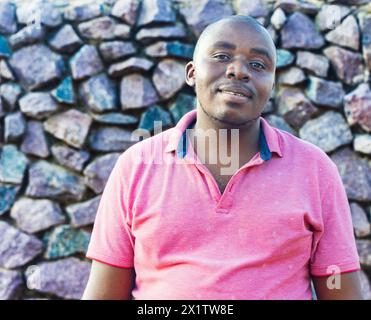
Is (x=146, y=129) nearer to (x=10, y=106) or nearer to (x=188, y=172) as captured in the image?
(x=10, y=106)

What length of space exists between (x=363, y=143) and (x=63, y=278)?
162 cm

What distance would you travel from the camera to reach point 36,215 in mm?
2680

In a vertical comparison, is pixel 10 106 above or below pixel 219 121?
below

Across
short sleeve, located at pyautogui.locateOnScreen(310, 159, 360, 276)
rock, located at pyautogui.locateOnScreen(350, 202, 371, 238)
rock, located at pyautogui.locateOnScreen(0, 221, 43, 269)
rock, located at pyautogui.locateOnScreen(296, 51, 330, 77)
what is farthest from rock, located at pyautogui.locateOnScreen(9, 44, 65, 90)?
short sleeve, located at pyautogui.locateOnScreen(310, 159, 360, 276)

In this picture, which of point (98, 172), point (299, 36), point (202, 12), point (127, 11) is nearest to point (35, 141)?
point (98, 172)

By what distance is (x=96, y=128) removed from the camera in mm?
2703

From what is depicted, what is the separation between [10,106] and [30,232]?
647mm

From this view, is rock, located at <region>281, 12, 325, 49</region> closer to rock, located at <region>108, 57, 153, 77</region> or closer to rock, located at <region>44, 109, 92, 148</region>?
rock, located at <region>108, 57, 153, 77</region>

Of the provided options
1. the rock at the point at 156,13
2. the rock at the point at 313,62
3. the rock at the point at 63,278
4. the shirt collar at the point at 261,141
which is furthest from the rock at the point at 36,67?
the shirt collar at the point at 261,141

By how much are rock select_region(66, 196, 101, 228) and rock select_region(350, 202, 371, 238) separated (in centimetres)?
127

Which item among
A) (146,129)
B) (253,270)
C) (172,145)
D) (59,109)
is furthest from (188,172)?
(59,109)

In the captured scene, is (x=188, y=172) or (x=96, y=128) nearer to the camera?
(x=188, y=172)

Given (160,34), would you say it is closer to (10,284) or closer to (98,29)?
(98,29)

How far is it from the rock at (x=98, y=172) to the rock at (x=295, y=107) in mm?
884
